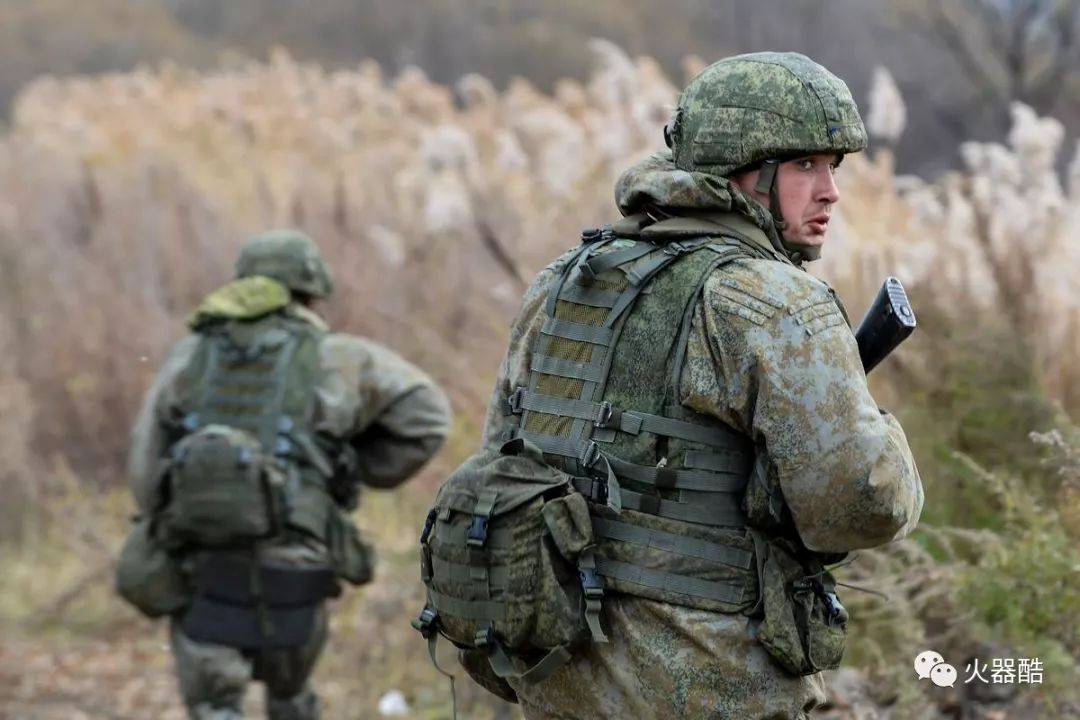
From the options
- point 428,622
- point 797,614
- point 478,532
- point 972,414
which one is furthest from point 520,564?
point 972,414

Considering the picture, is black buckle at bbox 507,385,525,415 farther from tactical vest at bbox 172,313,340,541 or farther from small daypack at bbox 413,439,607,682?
tactical vest at bbox 172,313,340,541

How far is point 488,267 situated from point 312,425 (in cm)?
371

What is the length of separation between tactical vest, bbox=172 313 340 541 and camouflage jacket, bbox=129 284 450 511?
0.06 metres

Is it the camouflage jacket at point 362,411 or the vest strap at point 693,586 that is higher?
the vest strap at point 693,586

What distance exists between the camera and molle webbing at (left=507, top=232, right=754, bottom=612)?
117 inches

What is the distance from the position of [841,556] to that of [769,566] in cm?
21

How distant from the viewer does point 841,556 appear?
10.2 ft

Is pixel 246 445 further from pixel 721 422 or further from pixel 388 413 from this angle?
pixel 721 422

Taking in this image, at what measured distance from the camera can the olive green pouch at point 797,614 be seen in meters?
2.94

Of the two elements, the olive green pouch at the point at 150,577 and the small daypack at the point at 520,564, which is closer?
the small daypack at the point at 520,564

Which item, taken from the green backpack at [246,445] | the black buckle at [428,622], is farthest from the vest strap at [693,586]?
the green backpack at [246,445]

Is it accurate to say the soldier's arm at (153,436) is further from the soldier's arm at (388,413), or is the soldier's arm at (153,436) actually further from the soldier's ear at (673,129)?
the soldier's ear at (673,129)

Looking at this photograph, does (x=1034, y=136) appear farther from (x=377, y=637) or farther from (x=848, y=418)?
(x=848, y=418)

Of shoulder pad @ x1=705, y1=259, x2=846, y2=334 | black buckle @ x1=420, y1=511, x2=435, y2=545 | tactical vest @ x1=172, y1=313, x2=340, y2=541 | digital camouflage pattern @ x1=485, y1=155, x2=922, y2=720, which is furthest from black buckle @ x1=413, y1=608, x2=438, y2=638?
tactical vest @ x1=172, y1=313, x2=340, y2=541
